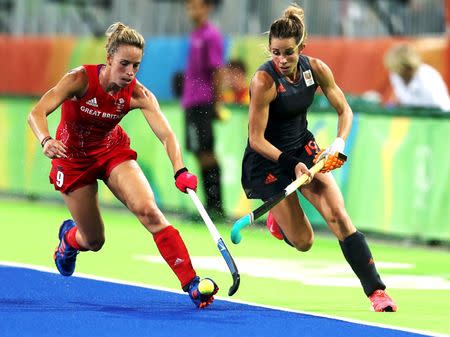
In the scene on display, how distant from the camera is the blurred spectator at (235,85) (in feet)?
59.7

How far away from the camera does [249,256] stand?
1361 cm

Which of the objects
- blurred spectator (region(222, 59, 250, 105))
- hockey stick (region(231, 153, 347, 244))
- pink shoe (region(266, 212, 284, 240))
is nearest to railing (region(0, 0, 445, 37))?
blurred spectator (region(222, 59, 250, 105))

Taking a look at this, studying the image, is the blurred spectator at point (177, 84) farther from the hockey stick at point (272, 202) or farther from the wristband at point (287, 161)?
the hockey stick at point (272, 202)

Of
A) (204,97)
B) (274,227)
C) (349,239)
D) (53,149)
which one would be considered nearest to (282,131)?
(349,239)

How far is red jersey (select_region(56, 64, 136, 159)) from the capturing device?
32.3ft

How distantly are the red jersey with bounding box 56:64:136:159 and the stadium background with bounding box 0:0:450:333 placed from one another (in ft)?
5.29

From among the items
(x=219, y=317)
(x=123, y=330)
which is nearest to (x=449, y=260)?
(x=219, y=317)

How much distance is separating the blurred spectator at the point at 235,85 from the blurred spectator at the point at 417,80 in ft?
10.4

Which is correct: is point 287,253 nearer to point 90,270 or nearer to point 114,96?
point 90,270

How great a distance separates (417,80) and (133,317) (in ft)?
21.8

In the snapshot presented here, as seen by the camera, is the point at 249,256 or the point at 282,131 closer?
the point at 282,131

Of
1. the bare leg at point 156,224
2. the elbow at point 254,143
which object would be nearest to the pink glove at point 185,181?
the bare leg at point 156,224

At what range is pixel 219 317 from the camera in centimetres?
934

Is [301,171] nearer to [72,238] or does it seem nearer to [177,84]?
[72,238]
